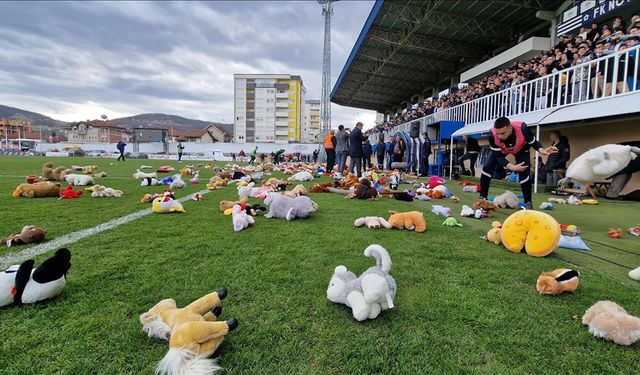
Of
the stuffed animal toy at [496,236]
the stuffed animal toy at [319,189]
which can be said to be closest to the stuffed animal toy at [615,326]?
the stuffed animal toy at [496,236]

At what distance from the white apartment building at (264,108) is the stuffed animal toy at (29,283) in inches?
3338

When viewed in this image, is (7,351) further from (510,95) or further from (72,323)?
(510,95)

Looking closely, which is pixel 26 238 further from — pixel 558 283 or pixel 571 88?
pixel 571 88

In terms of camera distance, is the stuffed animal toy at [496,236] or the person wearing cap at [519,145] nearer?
the stuffed animal toy at [496,236]

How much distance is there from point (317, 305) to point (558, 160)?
377 inches

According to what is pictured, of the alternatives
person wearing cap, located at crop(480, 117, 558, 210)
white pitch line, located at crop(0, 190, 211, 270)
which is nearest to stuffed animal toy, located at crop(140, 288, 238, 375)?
white pitch line, located at crop(0, 190, 211, 270)

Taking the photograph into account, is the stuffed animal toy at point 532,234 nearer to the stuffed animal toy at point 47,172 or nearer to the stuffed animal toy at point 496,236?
the stuffed animal toy at point 496,236

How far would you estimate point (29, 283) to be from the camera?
200cm

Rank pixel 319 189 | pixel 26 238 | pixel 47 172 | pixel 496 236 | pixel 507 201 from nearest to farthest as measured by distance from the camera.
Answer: pixel 26 238, pixel 496 236, pixel 507 201, pixel 319 189, pixel 47 172

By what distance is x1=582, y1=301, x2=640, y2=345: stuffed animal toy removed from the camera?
5.61ft

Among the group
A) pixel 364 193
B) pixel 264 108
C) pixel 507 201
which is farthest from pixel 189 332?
pixel 264 108

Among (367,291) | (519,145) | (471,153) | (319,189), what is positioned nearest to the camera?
(367,291)

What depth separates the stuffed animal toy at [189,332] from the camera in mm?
1419

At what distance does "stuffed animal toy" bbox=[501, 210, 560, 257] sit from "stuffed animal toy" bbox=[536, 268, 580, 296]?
881 mm
